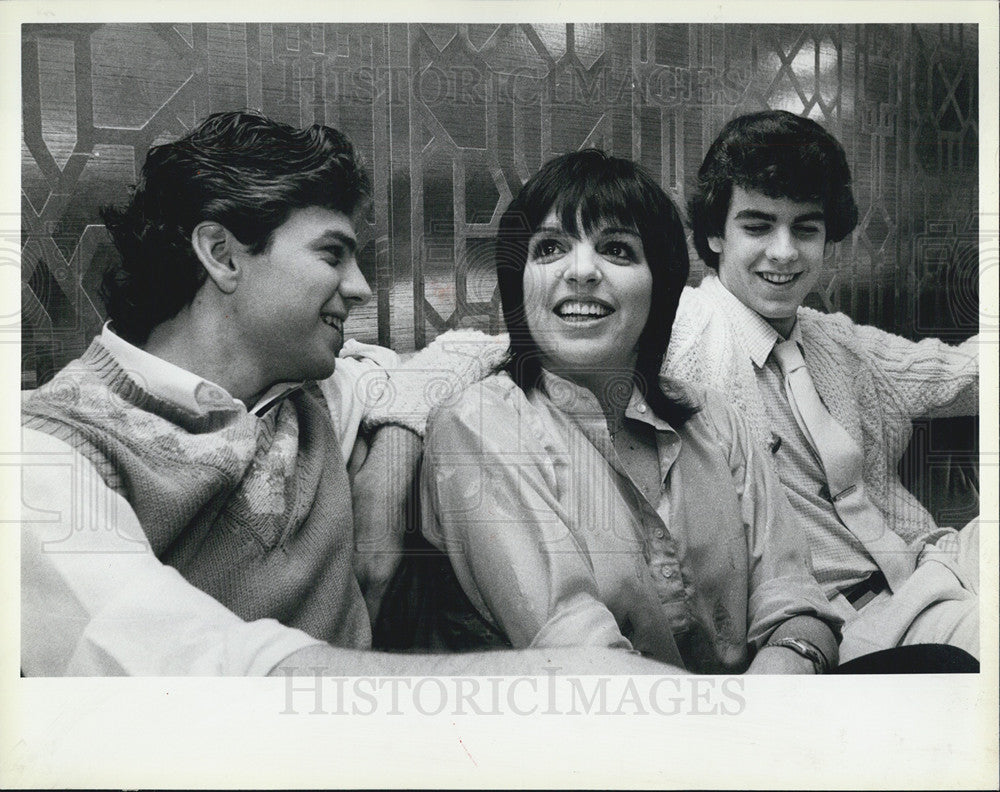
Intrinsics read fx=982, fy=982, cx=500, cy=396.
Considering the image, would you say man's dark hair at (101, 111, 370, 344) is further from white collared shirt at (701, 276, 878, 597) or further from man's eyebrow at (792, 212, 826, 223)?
man's eyebrow at (792, 212, 826, 223)

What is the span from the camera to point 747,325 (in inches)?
126

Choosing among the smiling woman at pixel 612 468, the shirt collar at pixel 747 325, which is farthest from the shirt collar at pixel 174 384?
the shirt collar at pixel 747 325

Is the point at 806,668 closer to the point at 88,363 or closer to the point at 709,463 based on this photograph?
the point at 709,463

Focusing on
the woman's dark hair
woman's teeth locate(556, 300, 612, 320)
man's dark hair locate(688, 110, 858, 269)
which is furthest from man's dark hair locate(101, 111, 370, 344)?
man's dark hair locate(688, 110, 858, 269)

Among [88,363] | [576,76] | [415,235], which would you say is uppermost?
[576,76]

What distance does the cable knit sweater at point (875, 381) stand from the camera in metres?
3.19

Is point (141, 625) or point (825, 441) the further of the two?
point (825, 441)

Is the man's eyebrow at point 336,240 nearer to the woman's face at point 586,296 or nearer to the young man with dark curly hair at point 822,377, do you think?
the woman's face at point 586,296

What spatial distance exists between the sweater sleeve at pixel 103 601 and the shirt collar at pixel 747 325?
1689 millimetres

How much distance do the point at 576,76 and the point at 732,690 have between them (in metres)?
2.02

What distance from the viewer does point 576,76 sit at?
3.17 meters

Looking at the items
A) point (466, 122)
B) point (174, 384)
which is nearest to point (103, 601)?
point (174, 384)

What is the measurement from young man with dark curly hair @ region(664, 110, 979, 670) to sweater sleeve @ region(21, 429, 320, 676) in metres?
1.62
